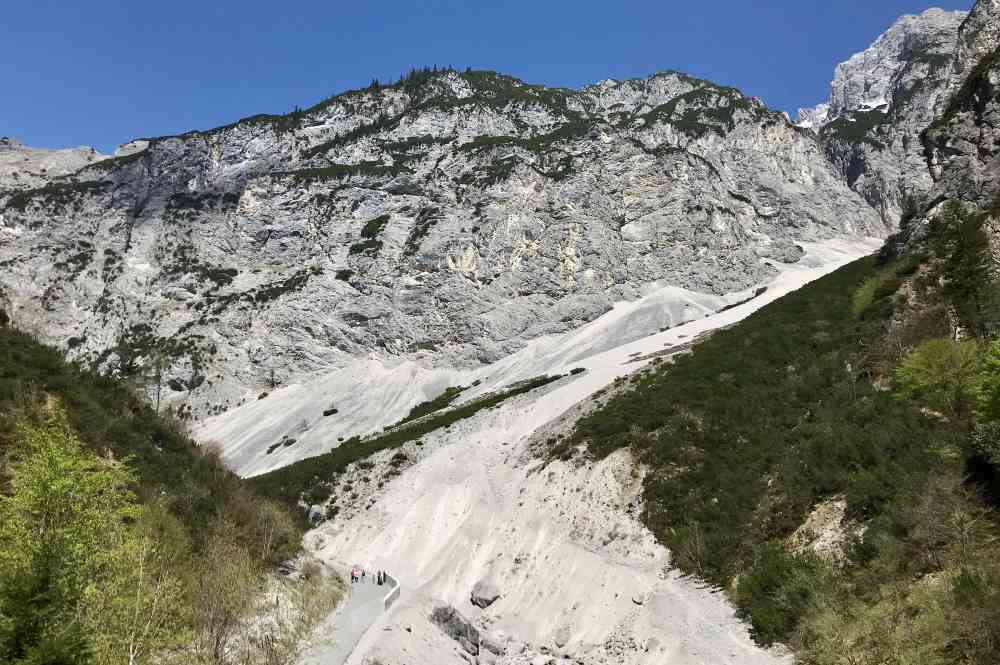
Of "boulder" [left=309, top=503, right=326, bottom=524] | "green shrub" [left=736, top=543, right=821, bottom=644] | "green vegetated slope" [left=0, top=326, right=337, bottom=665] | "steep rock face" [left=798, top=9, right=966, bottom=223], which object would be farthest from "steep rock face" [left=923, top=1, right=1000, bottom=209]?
"steep rock face" [left=798, top=9, right=966, bottom=223]

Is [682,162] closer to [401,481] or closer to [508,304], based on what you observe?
[508,304]

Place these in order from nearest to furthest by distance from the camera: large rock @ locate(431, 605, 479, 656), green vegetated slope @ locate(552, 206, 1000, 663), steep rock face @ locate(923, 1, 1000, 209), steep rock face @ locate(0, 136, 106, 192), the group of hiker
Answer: green vegetated slope @ locate(552, 206, 1000, 663), large rock @ locate(431, 605, 479, 656), the group of hiker, steep rock face @ locate(923, 1, 1000, 209), steep rock face @ locate(0, 136, 106, 192)

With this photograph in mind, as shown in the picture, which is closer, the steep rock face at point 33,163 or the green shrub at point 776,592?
the green shrub at point 776,592

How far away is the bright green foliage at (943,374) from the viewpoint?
2011 cm

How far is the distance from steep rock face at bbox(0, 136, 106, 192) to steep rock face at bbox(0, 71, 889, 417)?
19785 mm

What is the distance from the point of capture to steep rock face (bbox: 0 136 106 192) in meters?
156

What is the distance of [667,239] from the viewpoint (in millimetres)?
109688

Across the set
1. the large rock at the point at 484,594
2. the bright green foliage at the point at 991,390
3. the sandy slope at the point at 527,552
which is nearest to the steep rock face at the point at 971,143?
the bright green foliage at the point at 991,390

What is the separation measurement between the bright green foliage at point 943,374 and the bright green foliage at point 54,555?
24528mm

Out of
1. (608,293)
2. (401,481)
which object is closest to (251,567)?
(401,481)

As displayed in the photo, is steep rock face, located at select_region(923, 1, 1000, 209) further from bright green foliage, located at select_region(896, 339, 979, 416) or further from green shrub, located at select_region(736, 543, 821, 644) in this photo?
green shrub, located at select_region(736, 543, 821, 644)

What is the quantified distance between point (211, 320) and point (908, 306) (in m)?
107

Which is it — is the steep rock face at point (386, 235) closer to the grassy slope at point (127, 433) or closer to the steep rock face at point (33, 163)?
the steep rock face at point (33, 163)

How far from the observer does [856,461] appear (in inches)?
798
